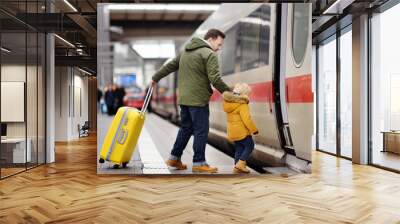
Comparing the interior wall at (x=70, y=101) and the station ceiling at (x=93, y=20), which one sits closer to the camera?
the station ceiling at (x=93, y=20)

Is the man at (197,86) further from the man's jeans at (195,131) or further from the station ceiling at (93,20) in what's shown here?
the station ceiling at (93,20)

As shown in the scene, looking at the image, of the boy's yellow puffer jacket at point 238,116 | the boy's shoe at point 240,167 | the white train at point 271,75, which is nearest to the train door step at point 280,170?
the white train at point 271,75

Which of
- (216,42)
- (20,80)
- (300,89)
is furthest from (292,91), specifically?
(20,80)

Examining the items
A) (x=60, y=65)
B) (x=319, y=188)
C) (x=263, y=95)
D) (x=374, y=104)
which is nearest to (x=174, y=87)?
(x=263, y=95)

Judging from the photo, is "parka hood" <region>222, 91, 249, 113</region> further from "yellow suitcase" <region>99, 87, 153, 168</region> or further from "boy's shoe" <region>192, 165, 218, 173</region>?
"yellow suitcase" <region>99, 87, 153, 168</region>

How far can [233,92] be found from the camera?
5492 millimetres

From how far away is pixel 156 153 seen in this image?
5.71m

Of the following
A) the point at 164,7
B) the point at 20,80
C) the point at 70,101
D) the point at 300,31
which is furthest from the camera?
the point at 70,101

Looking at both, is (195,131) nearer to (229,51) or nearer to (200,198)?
(229,51)

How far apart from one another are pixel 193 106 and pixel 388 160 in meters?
3.03

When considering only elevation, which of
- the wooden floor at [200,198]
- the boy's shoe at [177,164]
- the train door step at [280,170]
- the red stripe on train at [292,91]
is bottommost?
the wooden floor at [200,198]

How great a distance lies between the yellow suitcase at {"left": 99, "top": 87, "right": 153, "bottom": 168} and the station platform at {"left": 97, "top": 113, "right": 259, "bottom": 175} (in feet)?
0.28

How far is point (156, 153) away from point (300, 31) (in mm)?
2283

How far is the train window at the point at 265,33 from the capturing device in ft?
17.9
